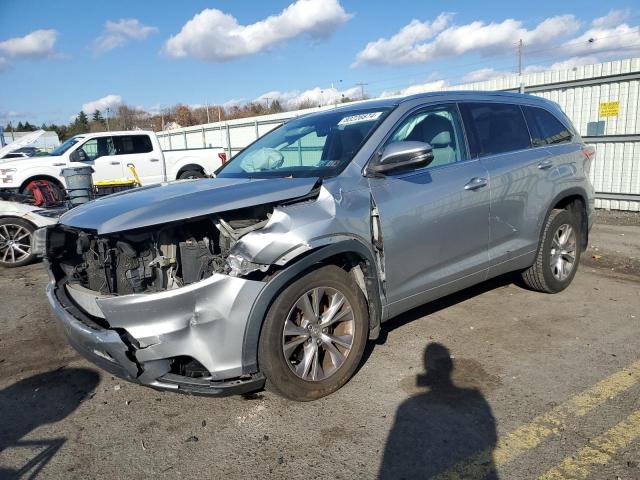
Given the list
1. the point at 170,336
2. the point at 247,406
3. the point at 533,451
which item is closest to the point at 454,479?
the point at 533,451

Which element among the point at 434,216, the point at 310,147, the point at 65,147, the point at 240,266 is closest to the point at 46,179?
the point at 65,147

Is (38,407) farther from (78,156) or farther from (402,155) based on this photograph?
(78,156)

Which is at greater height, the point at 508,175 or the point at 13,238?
the point at 508,175

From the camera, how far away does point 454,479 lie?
2365 millimetres

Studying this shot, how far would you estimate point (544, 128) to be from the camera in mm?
4711

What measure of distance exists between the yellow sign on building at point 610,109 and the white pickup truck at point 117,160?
854cm

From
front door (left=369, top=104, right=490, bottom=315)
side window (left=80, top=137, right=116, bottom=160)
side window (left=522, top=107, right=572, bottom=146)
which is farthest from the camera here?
side window (left=80, top=137, right=116, bottom=160)

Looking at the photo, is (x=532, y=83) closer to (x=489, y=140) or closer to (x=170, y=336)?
(x=489, y=140)

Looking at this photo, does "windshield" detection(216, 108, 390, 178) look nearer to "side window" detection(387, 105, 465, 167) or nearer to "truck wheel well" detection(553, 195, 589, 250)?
"side window" detection(387, 105, 465, 167)

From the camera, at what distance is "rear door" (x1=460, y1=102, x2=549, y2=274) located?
4.02 m

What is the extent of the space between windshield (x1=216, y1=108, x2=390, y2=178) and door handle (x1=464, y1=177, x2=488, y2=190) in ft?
2.83

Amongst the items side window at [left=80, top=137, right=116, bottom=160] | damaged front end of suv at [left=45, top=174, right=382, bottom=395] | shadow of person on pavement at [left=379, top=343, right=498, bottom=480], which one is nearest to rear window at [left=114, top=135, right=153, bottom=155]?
side window at [left=80, top=137, right=116, bottom=160]

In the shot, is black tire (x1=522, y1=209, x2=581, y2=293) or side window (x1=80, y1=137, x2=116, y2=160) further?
side window (x1=80, y1=137, x2=116, y2=160)

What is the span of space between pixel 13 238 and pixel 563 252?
23.7 feet
